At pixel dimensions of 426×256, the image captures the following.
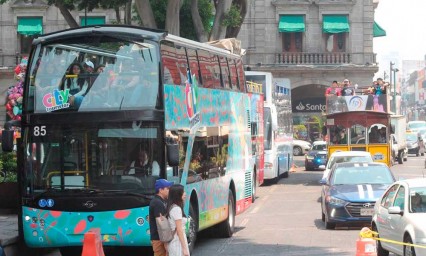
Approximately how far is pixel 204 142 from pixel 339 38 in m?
41.3

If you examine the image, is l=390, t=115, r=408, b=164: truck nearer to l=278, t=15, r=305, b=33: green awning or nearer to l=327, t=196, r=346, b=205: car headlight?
l=278, t=15, r=305, b=33: green awning

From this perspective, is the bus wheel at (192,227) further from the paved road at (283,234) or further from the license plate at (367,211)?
the license plate at (367,211)

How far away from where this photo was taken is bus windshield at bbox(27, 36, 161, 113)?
47.9 feet

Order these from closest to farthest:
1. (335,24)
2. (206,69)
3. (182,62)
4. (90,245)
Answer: (90,245), (182,62), (206,69), (335,24)

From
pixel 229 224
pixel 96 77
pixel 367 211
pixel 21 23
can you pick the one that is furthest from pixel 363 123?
pixel 21 23

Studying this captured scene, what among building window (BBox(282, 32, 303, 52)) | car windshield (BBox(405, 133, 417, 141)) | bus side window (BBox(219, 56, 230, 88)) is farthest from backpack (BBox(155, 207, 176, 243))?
car windshield (BBox(405, 133, 417, 141))

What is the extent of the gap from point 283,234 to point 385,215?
16.8 feet

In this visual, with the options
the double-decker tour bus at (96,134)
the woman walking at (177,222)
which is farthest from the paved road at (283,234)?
the woman walking at (177,222)

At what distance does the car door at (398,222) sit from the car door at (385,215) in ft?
0.44

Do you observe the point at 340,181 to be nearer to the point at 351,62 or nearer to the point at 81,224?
the point at 81,224

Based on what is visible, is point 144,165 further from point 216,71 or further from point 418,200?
point 216,71

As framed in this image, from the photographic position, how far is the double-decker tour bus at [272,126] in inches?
1388

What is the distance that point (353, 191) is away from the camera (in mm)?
19953

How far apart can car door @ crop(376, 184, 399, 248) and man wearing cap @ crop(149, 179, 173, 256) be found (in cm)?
425
